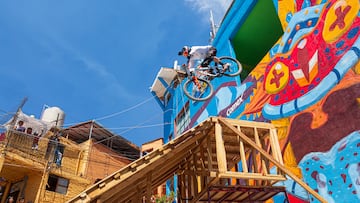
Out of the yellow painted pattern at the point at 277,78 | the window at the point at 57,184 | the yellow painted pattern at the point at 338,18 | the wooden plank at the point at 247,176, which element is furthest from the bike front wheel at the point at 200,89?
the window at the point at 57,184

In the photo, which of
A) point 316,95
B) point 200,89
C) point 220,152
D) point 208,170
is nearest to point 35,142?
point 200,89

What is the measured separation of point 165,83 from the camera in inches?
971

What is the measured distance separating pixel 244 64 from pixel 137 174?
1336 cm

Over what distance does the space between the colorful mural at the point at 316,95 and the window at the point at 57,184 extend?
66.7ft

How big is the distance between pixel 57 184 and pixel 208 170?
22.4 meters

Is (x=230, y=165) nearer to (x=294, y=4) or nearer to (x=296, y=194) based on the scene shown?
(x=296, y=194)

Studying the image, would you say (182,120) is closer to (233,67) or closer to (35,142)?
(233,67)

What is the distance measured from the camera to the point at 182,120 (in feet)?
71.7

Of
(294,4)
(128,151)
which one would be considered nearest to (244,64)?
(294,4)

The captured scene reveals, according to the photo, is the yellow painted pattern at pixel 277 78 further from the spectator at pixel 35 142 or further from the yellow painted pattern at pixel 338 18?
the spectator at pixel 35 142

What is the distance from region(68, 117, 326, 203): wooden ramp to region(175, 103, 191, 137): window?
11100mm

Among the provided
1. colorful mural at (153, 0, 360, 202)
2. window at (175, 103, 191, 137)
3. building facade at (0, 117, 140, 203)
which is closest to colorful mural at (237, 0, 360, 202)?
colorful mural at (153, 0, 360, 202)

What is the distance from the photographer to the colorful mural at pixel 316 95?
25.4 feet

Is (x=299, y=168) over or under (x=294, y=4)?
under
